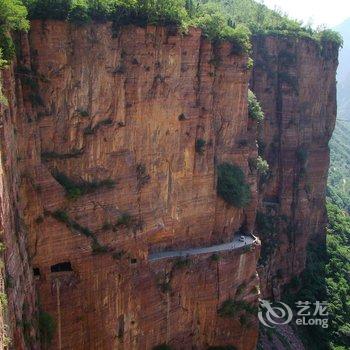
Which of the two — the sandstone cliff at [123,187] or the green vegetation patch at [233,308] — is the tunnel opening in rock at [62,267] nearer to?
the sandstone cliff at [123,187]

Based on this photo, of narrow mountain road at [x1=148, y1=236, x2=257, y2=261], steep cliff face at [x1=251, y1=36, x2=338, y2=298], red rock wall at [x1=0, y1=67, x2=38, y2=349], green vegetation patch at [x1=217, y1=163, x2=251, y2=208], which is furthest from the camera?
steep cliff face at [x1=251, y1=36, x2=338, y2=298]

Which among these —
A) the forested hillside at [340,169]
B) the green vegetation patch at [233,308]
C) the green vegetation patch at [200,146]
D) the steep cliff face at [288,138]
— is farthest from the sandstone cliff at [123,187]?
the forested hillside at [340,169]

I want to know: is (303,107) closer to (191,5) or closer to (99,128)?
(191,5)

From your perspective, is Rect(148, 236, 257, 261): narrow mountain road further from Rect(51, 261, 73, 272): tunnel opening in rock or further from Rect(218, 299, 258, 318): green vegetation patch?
Rect(51, 261, 73, 272): tunnel opening in rock

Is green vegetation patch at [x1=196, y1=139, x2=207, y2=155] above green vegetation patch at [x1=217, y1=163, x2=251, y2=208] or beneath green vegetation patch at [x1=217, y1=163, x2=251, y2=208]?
above

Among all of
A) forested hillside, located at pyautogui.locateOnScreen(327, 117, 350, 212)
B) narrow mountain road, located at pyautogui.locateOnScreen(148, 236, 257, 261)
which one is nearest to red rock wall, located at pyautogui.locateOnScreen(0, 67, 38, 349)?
narrow mountain road, located at pyautogui.locateOnScreen(148, 236, 257, 261)

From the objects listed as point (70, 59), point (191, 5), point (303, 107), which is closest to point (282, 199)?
point (303, 107)

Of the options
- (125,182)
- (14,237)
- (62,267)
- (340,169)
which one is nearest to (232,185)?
(125,182)
